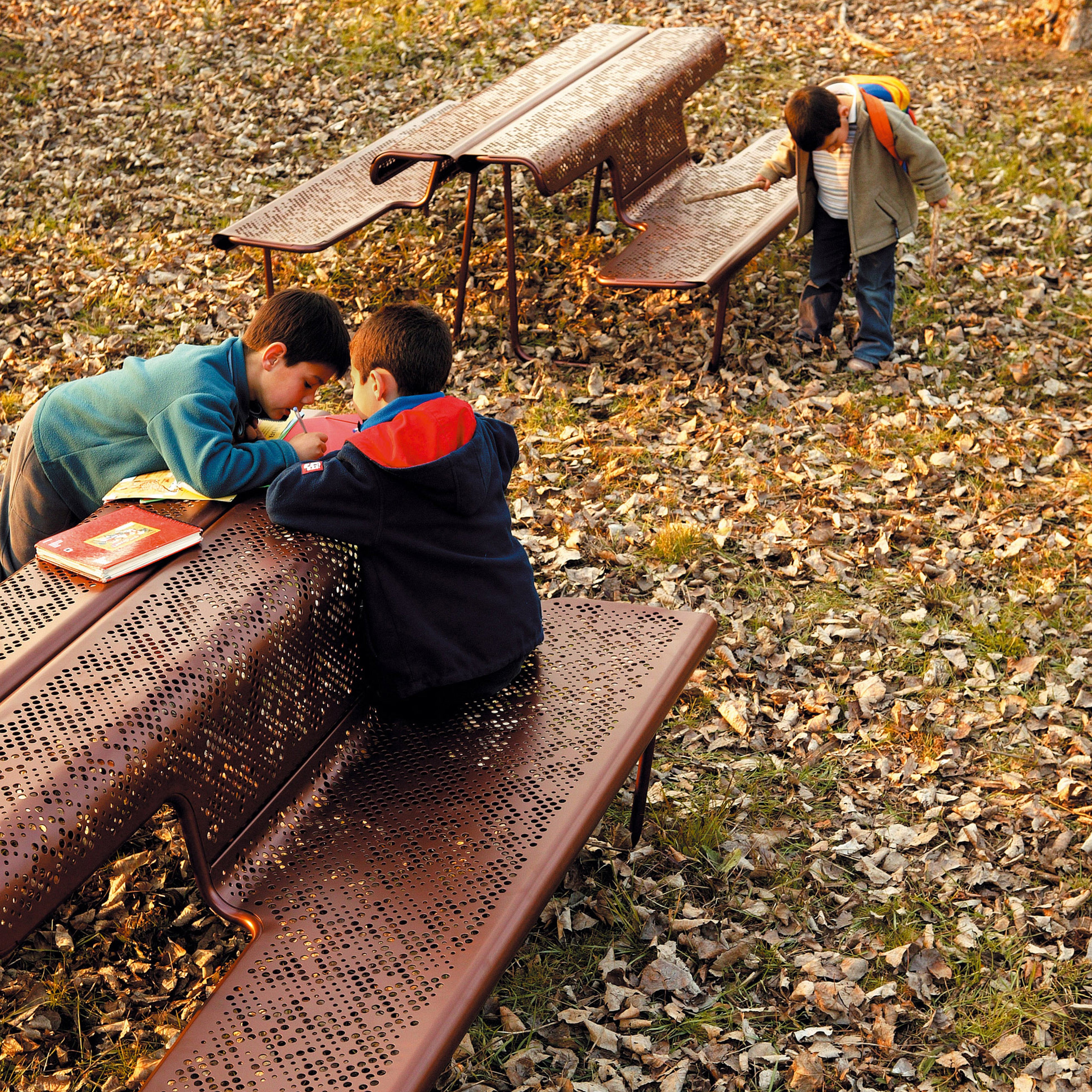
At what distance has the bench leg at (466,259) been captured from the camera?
19.4 feet

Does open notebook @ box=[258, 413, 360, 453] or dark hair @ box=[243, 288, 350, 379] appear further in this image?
open notebook @ box=[258, 413, 360, 453]

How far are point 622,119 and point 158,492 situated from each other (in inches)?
160

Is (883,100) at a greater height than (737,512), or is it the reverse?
(883,100)

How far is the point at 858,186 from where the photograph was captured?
5.88 metres

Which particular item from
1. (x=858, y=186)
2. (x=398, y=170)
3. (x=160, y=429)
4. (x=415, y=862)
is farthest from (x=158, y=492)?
(x=858, y=186)

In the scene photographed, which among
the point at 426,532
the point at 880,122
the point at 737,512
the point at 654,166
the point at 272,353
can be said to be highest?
the point at 272,353

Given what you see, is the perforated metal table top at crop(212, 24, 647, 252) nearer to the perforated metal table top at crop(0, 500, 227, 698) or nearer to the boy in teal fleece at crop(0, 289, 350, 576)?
the boy in teal fleece at crop(0, 289, 350, 576)

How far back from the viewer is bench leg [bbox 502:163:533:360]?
5.68 meters

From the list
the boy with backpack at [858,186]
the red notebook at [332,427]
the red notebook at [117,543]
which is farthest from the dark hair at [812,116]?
the red notebook at [117,543]

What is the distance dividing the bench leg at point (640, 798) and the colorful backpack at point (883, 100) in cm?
369

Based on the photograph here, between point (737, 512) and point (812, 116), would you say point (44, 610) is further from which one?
point (812, 116)

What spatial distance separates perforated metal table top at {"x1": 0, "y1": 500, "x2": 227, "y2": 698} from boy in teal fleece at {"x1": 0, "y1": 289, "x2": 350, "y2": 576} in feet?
1.32

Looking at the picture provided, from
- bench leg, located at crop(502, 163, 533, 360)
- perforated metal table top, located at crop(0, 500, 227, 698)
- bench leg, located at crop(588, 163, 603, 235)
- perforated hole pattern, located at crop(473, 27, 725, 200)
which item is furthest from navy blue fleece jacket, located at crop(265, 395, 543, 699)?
bench leg, located at crop(588, 163, 603, 235)

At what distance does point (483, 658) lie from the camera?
118 inches
